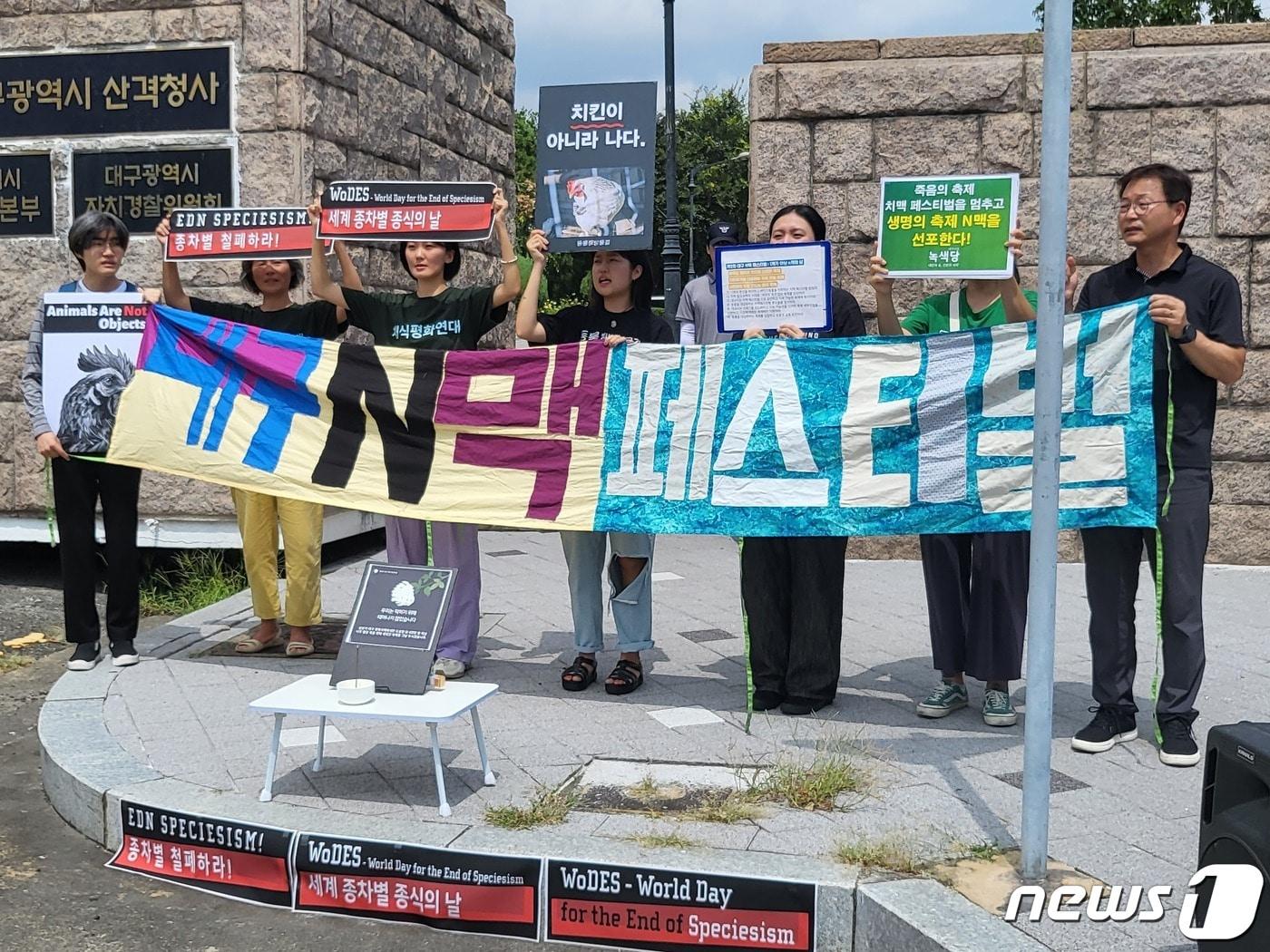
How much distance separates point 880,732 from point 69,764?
9.94ft

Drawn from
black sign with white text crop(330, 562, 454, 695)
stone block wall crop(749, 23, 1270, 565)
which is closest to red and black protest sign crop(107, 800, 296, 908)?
black sign with white text crop(330, 562, 454, 695)

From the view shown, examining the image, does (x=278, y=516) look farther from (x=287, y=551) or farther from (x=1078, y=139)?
(x=1078, y=139)

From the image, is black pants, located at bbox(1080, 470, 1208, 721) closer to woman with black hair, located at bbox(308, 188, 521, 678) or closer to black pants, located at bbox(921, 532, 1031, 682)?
black pants, located at bbox(921, 532, 1031, 682)

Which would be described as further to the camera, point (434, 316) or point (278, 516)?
point (278, 516)

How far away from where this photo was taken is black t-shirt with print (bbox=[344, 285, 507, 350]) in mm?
6133

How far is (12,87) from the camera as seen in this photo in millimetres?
8969

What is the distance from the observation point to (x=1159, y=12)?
2753cm

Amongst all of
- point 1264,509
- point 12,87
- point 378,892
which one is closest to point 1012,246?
point 378,892

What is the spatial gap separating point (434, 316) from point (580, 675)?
179cm

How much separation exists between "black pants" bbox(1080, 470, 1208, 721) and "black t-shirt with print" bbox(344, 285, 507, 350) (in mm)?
2907

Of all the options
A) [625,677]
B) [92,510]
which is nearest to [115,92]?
[92,510]

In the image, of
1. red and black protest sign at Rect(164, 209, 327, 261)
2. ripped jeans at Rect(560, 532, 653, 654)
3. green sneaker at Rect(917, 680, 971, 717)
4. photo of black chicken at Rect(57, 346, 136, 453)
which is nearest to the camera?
green sneaker at Rect(917, 680, 971, 717)

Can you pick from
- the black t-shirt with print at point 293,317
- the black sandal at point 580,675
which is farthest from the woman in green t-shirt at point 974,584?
the black t-shirt with print at point 293,317

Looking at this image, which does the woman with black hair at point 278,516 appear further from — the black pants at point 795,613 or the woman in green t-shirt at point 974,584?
the woman in green t-shirt at point 974,584
